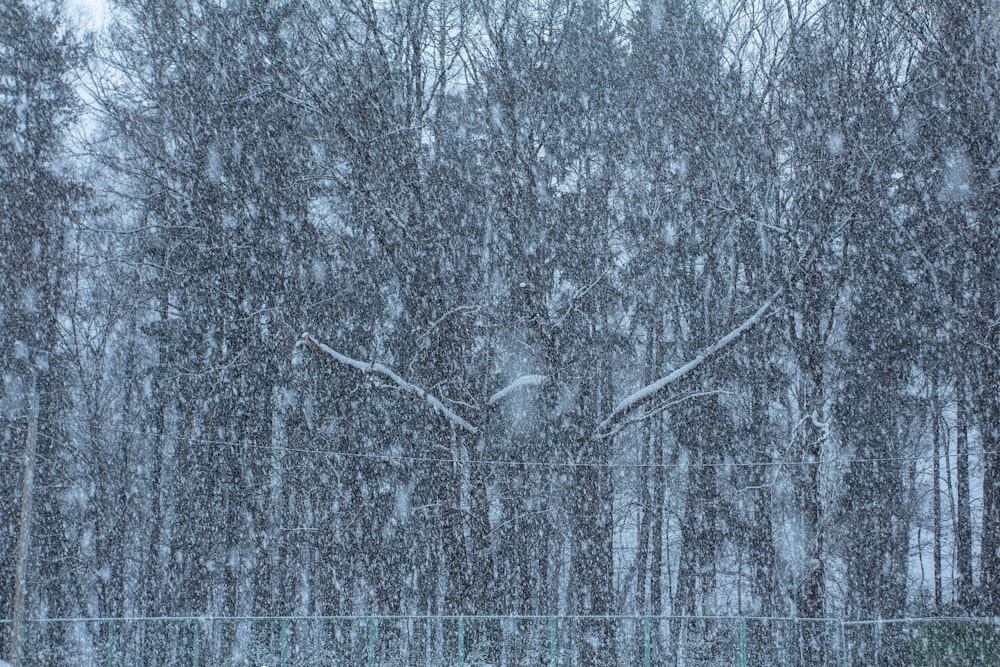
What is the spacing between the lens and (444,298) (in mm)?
18109

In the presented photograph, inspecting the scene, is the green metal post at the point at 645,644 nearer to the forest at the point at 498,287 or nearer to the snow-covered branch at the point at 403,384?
the forest at the point at 498,287

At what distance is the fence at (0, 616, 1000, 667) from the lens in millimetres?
15180

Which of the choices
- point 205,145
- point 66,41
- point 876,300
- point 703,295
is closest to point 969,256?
point 876,300

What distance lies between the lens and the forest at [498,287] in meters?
17.7

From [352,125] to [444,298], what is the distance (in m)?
3.55

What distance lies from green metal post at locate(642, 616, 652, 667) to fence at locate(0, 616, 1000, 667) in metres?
0.02

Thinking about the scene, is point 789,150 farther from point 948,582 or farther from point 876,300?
point 948,582

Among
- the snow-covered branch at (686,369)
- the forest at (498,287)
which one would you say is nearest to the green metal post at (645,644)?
the forest at (498,287)

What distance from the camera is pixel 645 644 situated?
1628cm

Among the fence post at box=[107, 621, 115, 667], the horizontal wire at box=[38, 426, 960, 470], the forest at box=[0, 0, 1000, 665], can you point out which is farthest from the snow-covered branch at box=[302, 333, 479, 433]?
the fence post at box=[107, 621, 115, 667]

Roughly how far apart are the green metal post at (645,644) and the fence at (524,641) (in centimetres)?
2

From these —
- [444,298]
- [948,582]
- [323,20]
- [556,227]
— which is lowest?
[948,582]

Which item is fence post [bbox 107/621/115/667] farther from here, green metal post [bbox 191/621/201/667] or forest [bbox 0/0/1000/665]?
forest [bbox 0/0/1000/665]

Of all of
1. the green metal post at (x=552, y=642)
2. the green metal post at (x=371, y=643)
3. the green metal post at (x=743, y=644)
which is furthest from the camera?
the green metal post at (x=371, y=643)
